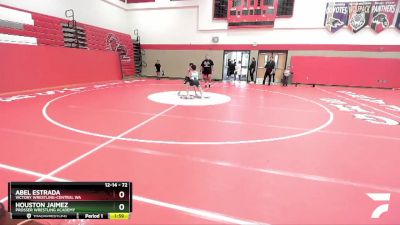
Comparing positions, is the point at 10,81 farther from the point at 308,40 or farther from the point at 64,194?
the point at 308,40

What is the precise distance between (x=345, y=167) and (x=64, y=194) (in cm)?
318

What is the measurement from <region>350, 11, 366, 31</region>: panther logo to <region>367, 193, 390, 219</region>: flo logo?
15.1 meters

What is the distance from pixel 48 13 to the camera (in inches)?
483

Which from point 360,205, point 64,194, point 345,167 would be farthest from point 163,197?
point 345,167

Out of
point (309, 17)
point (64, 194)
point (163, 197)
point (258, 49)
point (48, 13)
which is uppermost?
point (309, 17)

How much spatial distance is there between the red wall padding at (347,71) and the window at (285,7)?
2954 mm

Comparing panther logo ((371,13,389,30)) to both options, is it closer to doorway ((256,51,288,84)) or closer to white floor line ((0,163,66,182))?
doorway ((256,51,288,84))

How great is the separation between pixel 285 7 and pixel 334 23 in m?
3.19

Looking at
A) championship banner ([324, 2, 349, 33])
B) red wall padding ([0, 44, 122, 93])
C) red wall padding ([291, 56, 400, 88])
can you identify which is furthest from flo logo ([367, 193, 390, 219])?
championship banner ([324, 2, 349, 33])

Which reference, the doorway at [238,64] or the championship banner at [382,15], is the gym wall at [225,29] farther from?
the doorway at [238,64]

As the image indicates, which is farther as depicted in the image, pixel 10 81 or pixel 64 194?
pixel 10 81

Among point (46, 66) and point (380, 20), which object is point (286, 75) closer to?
point (380, 20)
